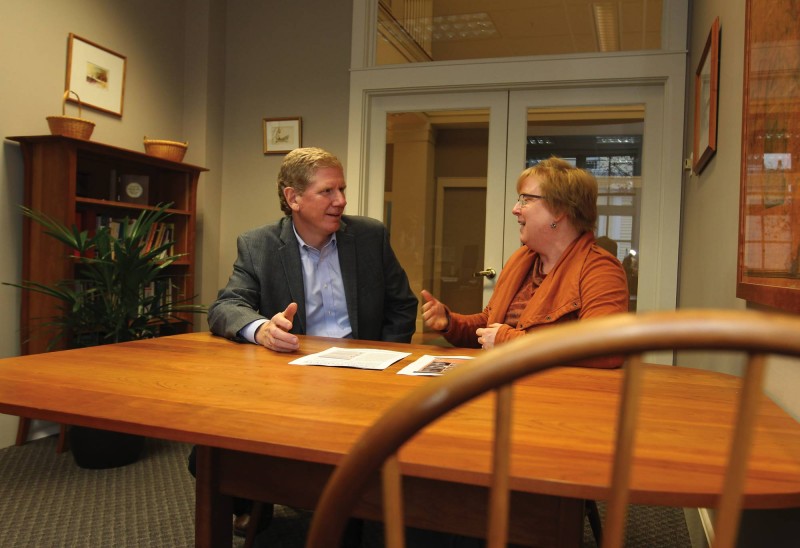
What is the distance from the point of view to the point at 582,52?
3.56m

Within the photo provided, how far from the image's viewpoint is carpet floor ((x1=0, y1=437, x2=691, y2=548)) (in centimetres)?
205

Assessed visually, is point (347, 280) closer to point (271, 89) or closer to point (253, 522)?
point (253, 522)

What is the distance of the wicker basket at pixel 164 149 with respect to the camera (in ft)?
12.1

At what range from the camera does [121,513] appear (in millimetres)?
2248

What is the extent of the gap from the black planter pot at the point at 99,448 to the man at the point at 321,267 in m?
1.09

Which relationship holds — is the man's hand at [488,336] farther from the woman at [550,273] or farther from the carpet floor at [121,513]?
the carpet floor at [121,513]

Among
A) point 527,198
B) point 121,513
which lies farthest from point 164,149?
point 527,198

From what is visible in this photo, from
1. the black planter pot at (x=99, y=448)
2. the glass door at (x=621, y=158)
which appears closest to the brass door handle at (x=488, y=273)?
the glass door at (x=621, y=158)

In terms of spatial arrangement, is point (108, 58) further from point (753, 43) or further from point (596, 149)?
point (753, 43)

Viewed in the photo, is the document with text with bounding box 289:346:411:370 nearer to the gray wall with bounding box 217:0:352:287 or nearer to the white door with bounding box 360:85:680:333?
the white door with bounding box 360:85:680:333

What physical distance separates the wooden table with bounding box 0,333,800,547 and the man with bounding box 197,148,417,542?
714mm

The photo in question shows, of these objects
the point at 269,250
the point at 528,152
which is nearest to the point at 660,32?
the point at 528,152

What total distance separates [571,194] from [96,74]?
2938mm

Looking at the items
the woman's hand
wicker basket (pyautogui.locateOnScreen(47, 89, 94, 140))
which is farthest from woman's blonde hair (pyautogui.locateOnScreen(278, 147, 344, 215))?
wicker basket (pyautogui.locateOnScreen(47, 89, 94, 140))
